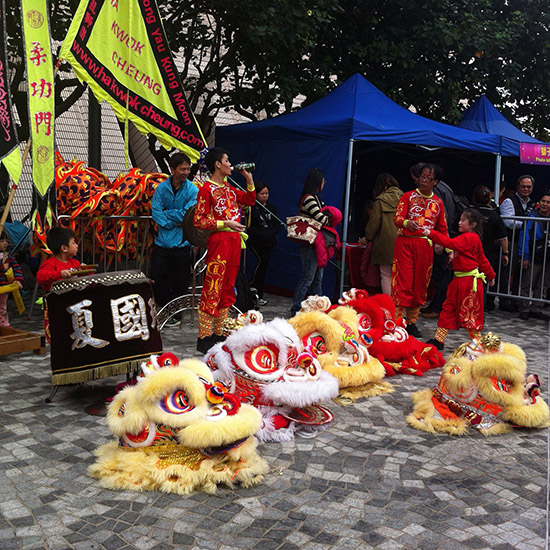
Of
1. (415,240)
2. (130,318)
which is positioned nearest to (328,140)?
(415,240)

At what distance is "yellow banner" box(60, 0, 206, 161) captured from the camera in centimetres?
564

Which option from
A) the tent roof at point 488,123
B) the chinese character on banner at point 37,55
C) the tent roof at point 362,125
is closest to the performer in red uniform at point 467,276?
the tent roof at point 362,125

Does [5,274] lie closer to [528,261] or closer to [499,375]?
[499,375]

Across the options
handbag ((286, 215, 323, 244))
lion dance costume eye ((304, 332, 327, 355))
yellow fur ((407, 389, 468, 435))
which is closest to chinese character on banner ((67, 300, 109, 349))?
lion dance costume eye ((304, 332, 327, 355))

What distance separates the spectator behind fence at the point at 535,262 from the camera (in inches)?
349

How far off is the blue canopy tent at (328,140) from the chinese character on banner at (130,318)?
4374 millimetres

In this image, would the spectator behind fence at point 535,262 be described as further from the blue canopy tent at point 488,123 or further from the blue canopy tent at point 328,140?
the blue canopy tent at point 488,123

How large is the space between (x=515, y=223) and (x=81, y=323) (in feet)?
21.6

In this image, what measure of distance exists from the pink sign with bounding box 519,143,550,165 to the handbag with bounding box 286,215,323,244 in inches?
153

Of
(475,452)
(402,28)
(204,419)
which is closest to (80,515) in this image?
(204,419)

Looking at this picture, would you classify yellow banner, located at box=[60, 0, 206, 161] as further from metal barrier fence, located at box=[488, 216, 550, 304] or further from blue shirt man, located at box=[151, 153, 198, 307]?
metal barrier fence, located at box=[488, 216, 550, 304]

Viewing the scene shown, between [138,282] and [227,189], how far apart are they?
162 cm

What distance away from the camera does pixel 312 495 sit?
354 cm

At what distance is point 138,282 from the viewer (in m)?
4.72
